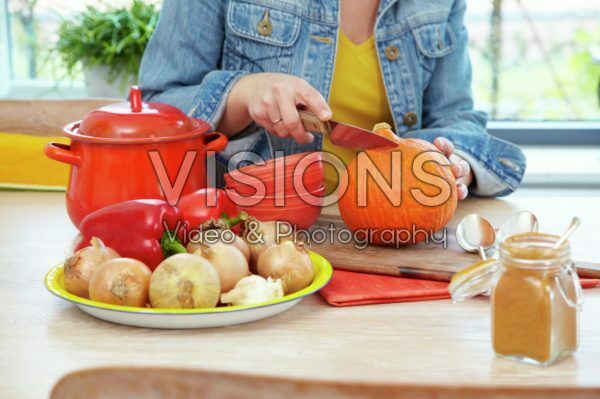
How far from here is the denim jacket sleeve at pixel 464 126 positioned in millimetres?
1407

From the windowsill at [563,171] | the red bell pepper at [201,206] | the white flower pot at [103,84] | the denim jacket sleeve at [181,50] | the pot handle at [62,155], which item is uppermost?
the denim jacket sleeve at [181,50]

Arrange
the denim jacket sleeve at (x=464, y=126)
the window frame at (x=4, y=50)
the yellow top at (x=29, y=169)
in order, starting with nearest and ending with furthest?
the denim jacket sleeve at (x=464, y=126)
the yellow top at (x=29, y=169)
the window frame at (x=4, y=50)

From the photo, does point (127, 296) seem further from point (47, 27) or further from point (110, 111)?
point (47, 27)

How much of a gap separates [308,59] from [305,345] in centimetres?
81

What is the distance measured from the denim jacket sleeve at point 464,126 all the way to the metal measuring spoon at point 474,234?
321mm

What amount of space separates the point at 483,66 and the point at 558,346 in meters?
1.78

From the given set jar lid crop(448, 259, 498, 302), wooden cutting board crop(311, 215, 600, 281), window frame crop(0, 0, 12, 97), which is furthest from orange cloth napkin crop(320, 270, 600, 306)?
window frame crop(0, 0, 12, 97)

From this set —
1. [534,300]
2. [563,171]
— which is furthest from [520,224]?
[563,171]

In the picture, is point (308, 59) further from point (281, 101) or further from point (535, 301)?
point (535, 301)

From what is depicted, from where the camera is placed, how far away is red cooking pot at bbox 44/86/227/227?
112 centimetres

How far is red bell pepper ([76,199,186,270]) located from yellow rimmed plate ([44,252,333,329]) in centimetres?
9

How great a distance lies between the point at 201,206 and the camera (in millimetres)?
1039

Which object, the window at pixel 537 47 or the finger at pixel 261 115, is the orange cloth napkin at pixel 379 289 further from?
the window at pixel 537 47

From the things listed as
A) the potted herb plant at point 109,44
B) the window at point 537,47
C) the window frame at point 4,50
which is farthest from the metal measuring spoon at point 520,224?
the window frame at point 4,50
